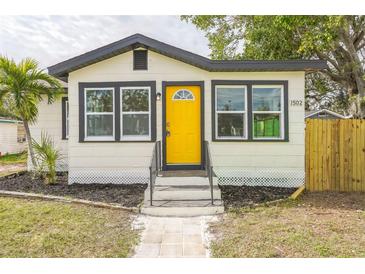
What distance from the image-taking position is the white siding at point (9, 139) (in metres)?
17.9

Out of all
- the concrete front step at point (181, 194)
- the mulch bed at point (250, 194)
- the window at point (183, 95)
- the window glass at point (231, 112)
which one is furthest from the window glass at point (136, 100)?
the mulch bed at point (250, 194)

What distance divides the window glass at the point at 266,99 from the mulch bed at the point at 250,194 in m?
2.14

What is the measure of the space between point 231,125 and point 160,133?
6.40ft

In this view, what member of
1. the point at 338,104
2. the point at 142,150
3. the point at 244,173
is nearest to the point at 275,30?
the point at 244,173

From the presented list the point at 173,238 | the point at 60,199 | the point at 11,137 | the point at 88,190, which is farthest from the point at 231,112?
the point at 11,137

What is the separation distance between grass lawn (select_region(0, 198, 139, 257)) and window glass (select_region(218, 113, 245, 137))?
3634 millimetres

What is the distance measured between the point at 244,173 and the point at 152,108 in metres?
3.05

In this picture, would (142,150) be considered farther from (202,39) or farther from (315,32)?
(202,39)

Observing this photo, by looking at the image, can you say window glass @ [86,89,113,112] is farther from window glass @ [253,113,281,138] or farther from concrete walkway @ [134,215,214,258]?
window glass @ [253,113,281,138]

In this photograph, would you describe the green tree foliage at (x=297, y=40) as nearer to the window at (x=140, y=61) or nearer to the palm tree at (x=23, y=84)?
the window at (x=140, y=61)

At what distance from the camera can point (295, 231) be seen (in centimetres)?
465

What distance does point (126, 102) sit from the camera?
8117mm

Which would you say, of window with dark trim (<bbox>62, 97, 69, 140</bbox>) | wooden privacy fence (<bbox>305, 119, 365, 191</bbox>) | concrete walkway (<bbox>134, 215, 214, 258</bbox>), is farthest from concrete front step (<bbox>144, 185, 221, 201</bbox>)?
window with dark trim (<bbox>62, 97, 69, 140</bbox>)

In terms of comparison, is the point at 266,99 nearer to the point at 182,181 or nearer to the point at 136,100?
the point at 182,181
